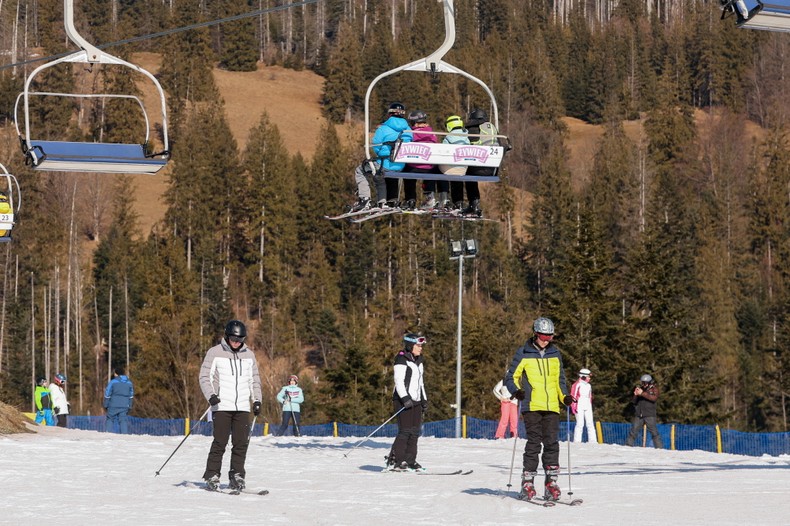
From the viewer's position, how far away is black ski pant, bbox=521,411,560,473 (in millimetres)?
12109

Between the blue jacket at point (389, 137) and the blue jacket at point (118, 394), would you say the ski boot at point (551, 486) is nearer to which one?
the blue jacket at point (389, 137)

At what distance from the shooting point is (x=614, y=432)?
28078 millimetres

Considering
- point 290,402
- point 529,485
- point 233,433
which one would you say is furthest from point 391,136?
point 290,402

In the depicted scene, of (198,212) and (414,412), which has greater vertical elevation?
(198,212)

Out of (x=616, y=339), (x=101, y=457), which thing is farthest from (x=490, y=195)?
(x=101, y=457)

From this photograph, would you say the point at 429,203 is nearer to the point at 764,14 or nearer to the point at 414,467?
the point at 414,467

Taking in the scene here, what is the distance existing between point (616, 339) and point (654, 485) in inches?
1561

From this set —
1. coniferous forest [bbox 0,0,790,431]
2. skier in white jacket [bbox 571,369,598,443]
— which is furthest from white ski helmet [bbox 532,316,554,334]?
coniferous forest [bbox 0,0,790,431]

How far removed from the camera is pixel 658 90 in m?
113

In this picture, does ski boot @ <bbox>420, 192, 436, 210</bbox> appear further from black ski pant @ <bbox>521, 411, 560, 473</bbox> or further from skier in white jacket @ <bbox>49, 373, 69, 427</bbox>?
skier in white jacket @ <bbox>49, 373, 69, 427</bbox>

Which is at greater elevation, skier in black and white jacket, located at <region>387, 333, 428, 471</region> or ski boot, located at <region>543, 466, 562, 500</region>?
skier in black and white jacket, located at <region>387, 333, 428, 471</region>

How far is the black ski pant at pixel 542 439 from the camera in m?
12.1

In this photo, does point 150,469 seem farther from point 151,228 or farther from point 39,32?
point 39,32

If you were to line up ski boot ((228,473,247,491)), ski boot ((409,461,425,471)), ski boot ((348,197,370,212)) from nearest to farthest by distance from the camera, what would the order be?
ski boot ((228,473,247,491)), ski boot ((409,461,425,471)), ski boot ((348,197,370,212))
